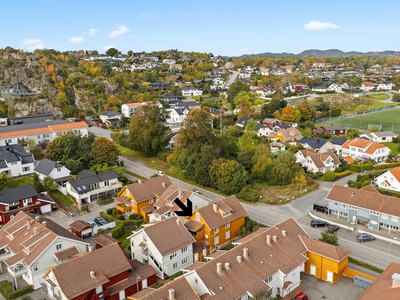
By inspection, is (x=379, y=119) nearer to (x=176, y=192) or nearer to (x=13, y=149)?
(x=176, y=192)

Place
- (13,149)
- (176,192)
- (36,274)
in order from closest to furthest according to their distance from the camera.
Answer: (36,274)
(176,192)
(13,149)

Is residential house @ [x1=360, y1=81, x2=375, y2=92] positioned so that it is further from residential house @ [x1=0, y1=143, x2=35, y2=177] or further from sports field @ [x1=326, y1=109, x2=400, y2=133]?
residential house @ [x1=0, y1=143, x2=35, y2=177]

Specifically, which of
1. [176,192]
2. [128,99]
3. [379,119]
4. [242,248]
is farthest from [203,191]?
[379,119]

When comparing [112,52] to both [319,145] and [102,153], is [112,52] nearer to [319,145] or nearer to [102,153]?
[102,153]

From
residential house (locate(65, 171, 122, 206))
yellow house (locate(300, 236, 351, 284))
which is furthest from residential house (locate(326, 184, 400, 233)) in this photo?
residential house (locate(65, 171, 122, 206))

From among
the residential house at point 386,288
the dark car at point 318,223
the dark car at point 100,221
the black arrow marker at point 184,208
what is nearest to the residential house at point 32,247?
the dark car at point 100,221

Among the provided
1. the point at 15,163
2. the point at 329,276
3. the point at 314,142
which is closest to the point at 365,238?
the point at 329,276

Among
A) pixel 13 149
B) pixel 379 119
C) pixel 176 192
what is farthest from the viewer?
pixel 379 119
